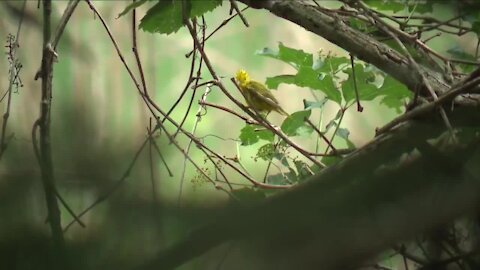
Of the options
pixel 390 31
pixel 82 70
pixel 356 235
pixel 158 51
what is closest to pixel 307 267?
pixel 356 235

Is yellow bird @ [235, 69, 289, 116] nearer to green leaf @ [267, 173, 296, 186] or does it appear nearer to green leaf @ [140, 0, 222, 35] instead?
green leaf @ [267, 173, 296, 186]

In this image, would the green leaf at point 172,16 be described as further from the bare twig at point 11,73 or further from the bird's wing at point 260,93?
the bird's wing at point 260,93

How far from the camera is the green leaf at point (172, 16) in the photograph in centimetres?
55

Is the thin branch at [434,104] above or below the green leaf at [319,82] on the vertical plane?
below

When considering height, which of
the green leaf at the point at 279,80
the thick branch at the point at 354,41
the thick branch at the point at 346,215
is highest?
the green leaf at the point at 279,80

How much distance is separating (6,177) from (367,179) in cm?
11

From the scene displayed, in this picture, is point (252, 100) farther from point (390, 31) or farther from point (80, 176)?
point (80, 176)

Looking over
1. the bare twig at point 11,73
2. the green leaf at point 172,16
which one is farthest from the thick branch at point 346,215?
the green leaf at point 172,16

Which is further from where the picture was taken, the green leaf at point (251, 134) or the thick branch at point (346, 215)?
the green leaf at point (251, 134)

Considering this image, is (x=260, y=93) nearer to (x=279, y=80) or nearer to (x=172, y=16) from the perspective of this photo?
(x=279, y=80)

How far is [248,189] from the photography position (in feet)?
1.09

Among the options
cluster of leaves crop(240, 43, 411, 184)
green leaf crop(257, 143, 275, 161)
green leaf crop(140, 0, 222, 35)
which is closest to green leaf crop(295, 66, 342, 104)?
cluster of leaves crop(240, 43, 411, 184)

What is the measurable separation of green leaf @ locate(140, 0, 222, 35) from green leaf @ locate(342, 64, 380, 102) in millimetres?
258

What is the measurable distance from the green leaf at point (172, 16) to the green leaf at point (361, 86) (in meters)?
0.26
